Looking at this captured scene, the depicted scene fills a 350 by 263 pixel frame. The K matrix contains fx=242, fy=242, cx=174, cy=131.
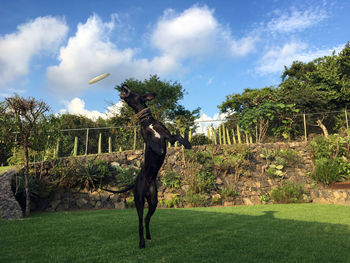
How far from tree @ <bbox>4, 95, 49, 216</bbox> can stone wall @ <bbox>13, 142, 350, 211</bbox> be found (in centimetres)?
292

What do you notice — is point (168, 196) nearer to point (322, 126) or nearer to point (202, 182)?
point (202, 182)

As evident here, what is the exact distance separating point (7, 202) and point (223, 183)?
11.4 meters

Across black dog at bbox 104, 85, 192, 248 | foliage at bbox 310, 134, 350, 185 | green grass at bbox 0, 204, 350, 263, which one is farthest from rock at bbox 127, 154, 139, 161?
black dog at bbox 104, 85, 192, 248

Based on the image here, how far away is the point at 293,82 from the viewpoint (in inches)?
963

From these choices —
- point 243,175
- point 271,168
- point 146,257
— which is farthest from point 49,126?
point 271,168

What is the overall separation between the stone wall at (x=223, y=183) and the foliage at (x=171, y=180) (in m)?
0.26

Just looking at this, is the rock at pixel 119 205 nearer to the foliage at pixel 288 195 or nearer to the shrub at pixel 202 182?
the shrub at pixel 202 182

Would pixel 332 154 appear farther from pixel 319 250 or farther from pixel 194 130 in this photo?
pixel 319 250

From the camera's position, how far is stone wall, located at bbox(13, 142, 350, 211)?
13.2 meters

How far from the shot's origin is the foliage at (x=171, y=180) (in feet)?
49.0

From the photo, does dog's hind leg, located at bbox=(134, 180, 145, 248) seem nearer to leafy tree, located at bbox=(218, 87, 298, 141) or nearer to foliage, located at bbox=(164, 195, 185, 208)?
foliage, located at bbox=(164, 195, 185, 208)

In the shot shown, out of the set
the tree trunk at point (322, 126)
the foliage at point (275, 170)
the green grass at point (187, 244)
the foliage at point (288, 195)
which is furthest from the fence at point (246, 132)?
the green grass at point (187, 244)

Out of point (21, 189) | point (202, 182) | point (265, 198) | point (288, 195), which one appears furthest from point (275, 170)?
point (21, 189)

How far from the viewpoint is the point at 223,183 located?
50.8 ft
